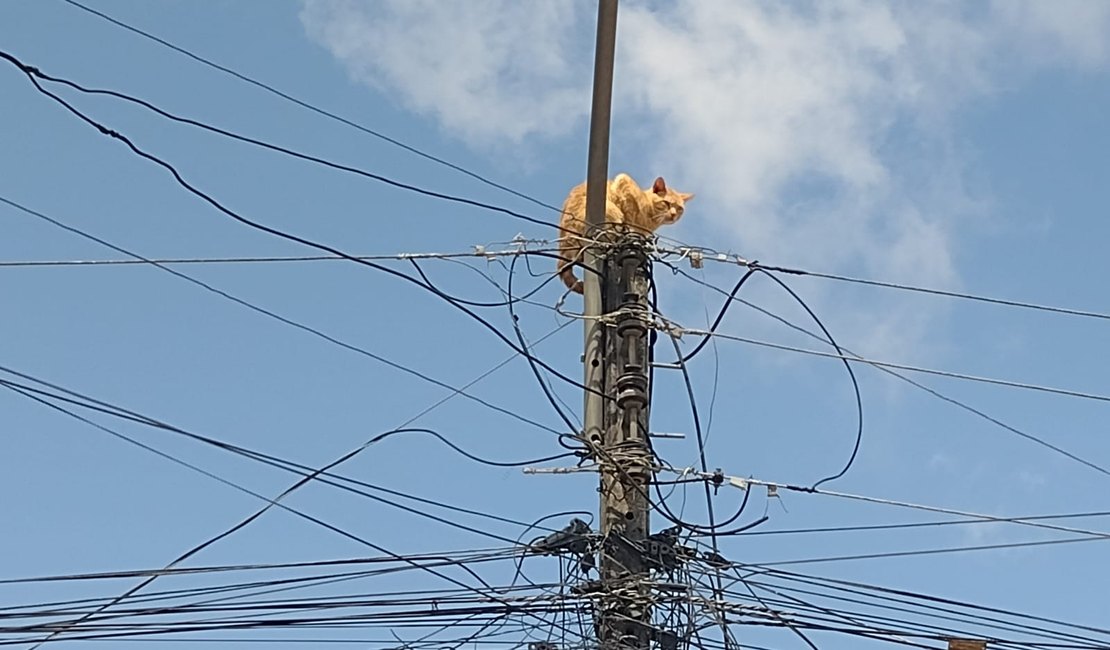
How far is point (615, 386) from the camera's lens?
11.4 meters

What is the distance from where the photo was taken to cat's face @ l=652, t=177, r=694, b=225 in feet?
40.1

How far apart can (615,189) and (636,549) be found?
2369mm

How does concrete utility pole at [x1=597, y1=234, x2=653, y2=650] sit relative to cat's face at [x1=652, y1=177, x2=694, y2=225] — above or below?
below

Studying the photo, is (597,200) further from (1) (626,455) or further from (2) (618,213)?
(1) (626,455)

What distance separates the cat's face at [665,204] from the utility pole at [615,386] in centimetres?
53

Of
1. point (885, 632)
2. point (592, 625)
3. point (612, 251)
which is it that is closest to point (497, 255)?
point (612, 251)

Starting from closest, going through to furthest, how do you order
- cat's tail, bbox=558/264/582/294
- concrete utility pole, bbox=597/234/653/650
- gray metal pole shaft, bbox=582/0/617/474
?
concrete utility pole, bbox=597/234/653/650 < gray metal pole shaft, bbox=582/0/617/474 < cat's tail, bbox=558/264/582/294

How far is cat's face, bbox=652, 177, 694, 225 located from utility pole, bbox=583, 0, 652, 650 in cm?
53

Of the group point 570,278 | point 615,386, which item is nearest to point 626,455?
point 615,386

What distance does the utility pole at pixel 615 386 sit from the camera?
35.3 feet

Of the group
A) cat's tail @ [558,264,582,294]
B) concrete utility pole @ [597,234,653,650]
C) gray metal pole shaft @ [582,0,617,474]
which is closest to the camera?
concrete utility pole @ [597,234,653,650]

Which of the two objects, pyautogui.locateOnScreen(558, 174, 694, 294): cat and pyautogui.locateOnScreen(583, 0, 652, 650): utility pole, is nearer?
pyautogui.locateOnScreen(583, 0, 652, 650): utility pole

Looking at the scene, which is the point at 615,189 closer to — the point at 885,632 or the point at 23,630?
the point at 885,632

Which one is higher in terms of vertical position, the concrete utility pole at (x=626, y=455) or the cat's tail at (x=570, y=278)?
the cat's tail at (x=570, y=278)
